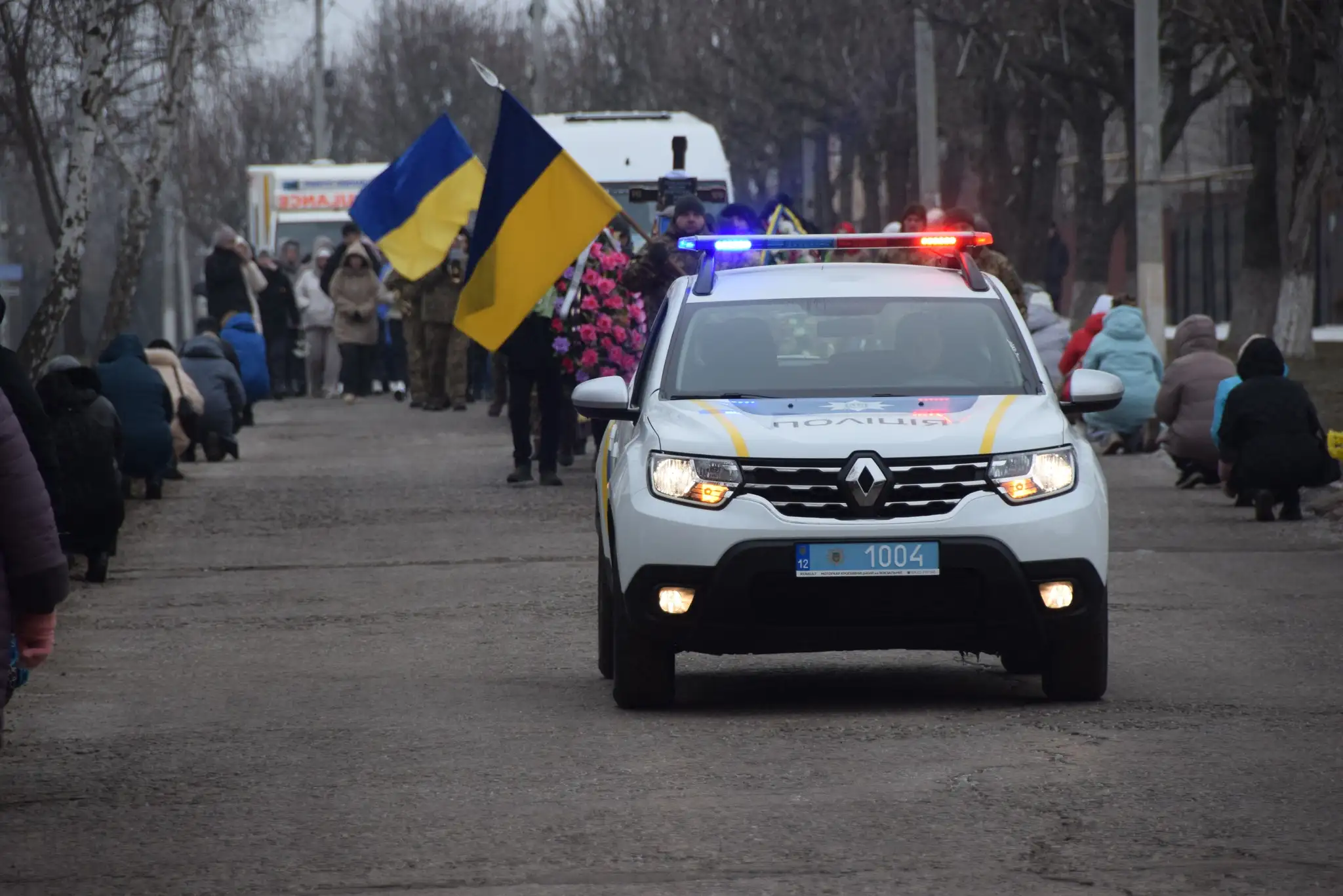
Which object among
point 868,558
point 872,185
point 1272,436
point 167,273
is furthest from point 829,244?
point 167,273

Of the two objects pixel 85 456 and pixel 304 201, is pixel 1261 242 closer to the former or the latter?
pixel 304 201

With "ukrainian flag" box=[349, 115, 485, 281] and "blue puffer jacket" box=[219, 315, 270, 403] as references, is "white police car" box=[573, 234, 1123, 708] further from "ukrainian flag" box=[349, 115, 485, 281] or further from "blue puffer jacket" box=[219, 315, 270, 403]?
"blue puffer jacket" box=[219, 315, 270, 403]

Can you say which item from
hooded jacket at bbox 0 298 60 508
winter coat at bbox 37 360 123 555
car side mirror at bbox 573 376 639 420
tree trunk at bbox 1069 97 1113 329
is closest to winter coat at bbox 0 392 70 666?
car side mirror at bbox 573 376 639 420

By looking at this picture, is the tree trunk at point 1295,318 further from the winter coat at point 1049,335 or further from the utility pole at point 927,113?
the winter coat at point 1049,335

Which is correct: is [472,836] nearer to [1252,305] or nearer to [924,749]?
[924,749]

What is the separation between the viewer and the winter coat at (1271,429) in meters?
16.2

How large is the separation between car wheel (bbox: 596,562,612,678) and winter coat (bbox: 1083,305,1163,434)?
1234 centimetres

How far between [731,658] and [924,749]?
277 centimetres

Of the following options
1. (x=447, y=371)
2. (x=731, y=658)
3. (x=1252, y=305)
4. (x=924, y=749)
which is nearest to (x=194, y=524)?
(x=731, y=658)

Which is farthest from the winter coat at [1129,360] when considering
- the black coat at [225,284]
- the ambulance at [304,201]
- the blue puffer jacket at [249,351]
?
the ambulance at [304,201]

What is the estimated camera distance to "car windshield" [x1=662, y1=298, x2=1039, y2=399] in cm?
951

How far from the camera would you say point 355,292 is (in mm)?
32281

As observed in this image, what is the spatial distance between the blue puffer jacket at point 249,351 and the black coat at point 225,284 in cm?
187

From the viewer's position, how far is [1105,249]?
41.2m
